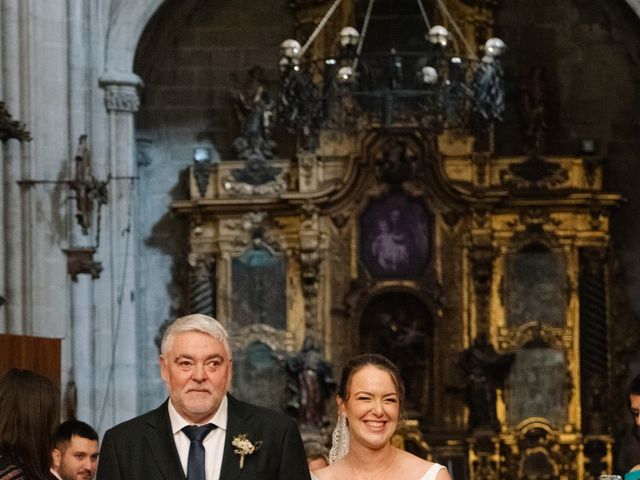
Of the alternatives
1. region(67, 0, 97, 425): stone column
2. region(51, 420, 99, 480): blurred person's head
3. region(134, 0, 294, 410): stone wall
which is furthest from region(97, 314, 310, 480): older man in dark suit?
region(134, 0, 294, 410): stone wall

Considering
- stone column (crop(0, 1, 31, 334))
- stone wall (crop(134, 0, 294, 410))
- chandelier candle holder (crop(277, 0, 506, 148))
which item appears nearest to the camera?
stone column (crop(0, 1, 31, 334))

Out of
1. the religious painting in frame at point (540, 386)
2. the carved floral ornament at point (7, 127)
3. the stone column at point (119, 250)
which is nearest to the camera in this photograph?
the carved floral ornament at point (7, 127)

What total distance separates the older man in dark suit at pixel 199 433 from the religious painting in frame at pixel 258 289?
17640mm

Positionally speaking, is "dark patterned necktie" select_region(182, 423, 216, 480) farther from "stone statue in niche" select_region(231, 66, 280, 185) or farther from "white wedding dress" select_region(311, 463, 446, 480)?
"stone statue in niche" select_region(231, 66, 280, 185)

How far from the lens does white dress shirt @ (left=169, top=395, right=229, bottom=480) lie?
197 inches

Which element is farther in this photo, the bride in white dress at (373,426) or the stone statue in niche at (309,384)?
the stone statue in niche at (309,384)

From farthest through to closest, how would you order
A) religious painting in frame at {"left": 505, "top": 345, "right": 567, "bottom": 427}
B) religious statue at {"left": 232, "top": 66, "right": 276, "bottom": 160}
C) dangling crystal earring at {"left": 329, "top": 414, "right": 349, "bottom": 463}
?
religious statue at {"left": 232, "top": 66, "right": 276, "bottom": 160}, religious painting in frame at {"left": 505, "top": 345, "right": 567, "bottom": 427}, dangling crystal earring at {"left": 329, "top": 414, "right": 349, "bottom": 463}

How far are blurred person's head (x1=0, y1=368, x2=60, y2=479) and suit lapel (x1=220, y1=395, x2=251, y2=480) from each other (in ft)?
2.05

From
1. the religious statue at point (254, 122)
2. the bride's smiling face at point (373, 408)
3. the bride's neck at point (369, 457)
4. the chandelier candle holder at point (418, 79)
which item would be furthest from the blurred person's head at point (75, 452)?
the religious statue at point (254, 122)

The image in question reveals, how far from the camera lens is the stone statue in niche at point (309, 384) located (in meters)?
21.8

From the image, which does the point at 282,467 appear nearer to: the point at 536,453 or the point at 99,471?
the point at 99,471

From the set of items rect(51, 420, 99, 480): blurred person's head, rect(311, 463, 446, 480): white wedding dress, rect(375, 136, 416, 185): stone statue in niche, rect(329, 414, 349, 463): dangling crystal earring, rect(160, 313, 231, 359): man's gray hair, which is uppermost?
rect(375, 136, 416, 185): stone statue in niche

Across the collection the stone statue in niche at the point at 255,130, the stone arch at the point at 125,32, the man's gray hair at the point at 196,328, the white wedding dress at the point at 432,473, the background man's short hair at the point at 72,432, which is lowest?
the white wedding dress at the point at 432,473

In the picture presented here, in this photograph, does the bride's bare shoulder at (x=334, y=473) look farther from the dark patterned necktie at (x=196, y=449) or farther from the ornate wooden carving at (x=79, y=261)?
A: the ornate wooden carving at (x=79, y=261)
